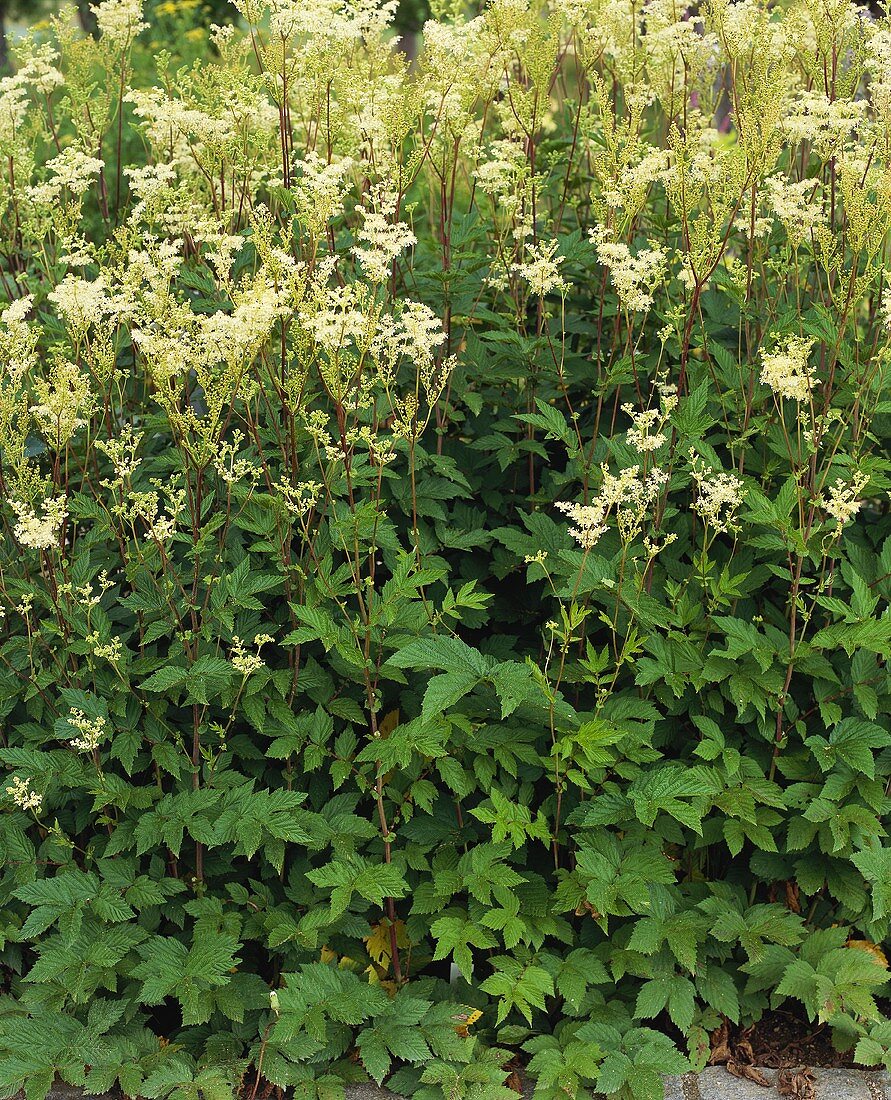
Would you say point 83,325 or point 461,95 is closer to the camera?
point 83,325

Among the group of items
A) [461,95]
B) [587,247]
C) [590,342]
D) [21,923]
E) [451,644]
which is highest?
[461,95]

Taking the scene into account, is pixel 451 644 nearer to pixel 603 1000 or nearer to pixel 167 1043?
pixel 603 1000

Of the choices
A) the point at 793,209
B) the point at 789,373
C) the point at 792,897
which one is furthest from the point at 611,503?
the point at 792,897

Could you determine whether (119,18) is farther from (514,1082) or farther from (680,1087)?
(680,1087)

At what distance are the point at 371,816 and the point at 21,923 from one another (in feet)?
3.36

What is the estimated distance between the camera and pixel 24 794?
3.22 m

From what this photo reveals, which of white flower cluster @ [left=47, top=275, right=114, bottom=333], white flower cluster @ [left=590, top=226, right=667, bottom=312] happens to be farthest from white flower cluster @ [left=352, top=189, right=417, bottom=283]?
white flower cluster @ [left=47, top=275, right=114, bottom=333]

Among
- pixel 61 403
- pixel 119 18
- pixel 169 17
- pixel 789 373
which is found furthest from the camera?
pixel 169 17

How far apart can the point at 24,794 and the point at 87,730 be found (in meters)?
0.25

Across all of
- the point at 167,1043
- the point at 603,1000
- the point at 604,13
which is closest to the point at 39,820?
the point at 167,1043

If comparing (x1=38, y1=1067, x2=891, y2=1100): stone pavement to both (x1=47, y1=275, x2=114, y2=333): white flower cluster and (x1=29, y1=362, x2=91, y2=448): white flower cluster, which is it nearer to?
(x1=29, y1=362, x2=91, y2=448): white flower cluster

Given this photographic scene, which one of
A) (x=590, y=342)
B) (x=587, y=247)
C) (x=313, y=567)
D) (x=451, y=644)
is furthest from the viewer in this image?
(x=590, y=342)

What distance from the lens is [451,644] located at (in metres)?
3.22

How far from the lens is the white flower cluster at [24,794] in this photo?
3184 mm
